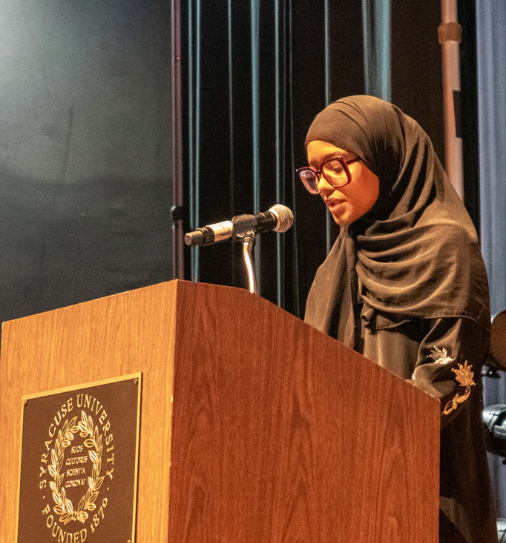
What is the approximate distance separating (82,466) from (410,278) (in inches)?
30.2

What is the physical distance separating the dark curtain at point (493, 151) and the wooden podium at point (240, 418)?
1745 mm

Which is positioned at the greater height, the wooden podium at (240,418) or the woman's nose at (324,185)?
the woman's nose at (324,185)

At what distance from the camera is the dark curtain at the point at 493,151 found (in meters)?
2.95

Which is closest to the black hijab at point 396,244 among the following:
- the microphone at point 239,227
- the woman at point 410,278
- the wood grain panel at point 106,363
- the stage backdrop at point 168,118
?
the woman at point 410,278

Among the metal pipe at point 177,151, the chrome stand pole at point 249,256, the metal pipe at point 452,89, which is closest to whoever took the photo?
the chrome stand pole at point 249,256

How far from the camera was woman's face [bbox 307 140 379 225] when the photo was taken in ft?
5.61

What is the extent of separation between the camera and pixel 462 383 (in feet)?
4.69

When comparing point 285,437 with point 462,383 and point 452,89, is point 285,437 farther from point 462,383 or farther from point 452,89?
point 452,89

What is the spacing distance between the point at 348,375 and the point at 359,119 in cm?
73

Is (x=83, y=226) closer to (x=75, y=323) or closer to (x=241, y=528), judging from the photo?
(x=75, y=323)

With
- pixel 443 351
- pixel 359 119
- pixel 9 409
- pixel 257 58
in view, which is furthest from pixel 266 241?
pixel 9 409

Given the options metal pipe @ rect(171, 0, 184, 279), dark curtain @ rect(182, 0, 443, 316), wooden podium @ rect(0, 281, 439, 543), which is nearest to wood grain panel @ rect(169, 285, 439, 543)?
wooden podium @ rect(0, 281, 439, 543)

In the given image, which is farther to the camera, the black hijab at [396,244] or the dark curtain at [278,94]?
the dark curtain at [278,94]

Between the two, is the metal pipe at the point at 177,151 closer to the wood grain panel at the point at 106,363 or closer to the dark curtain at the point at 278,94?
the dark curtain at the point at 278,94
